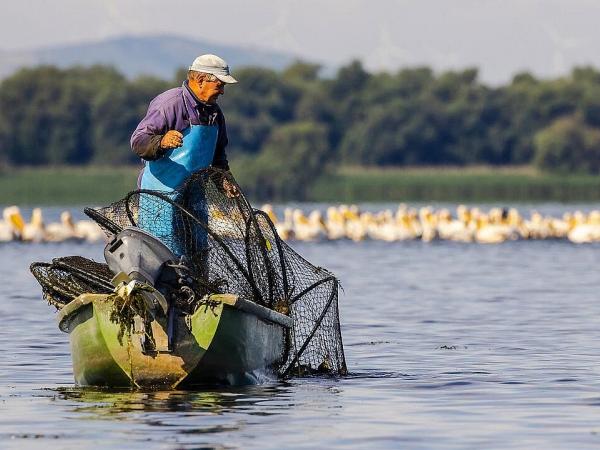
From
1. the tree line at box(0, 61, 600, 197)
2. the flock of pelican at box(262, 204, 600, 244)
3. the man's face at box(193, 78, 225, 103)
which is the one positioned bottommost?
the flock of pelican at box(262, 204, 600, 244)

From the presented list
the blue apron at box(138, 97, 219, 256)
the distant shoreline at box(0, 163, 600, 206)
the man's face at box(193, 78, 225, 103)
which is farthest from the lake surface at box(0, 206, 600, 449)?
the distant shoreline at box(0, 163, 600, 206)

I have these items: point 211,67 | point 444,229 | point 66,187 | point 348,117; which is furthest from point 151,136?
point 348,117

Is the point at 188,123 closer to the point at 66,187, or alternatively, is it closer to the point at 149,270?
the point at 149,270

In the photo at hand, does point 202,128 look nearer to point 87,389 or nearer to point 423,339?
point 87,389

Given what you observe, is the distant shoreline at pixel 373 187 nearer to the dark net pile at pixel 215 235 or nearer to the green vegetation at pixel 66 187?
the green vegetation at pixel 66 187

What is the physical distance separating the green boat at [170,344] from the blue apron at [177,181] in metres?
0.87

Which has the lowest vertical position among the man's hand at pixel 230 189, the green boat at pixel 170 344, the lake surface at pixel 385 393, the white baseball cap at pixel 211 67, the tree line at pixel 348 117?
the lake surface at pixel 385 393

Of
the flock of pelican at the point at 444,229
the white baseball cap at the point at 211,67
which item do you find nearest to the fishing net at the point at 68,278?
the white baseball cap at the point at 211,67

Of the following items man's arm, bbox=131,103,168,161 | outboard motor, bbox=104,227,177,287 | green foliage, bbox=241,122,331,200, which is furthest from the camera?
green foliage, bbox=241,122,331,200

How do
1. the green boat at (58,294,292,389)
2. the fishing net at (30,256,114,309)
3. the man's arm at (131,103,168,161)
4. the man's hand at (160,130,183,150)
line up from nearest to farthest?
the green boat at (58,294,292,389) → the man's hand at (160,130,183,150) → the man's arm at (131,103,168,161) → the fishing net at (30,256,114,309)

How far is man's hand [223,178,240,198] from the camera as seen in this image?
14.3 metres

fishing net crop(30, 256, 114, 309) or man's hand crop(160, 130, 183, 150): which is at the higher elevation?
man's hand crop(160, 130, 183, 150)

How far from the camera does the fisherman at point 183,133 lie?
14.4m

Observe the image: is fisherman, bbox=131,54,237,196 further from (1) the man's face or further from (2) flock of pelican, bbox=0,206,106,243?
(2) flock of pelican, bbox=0,206,106,243
